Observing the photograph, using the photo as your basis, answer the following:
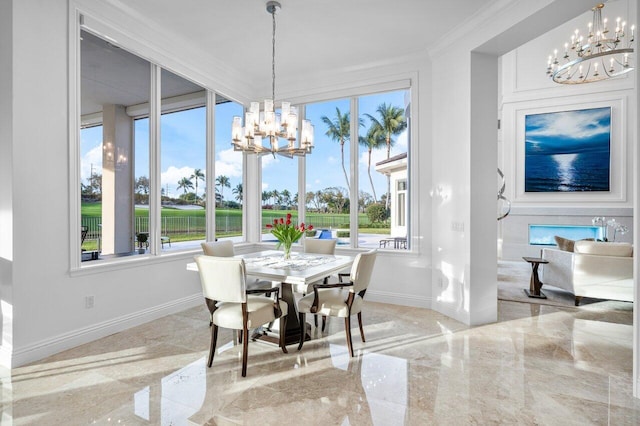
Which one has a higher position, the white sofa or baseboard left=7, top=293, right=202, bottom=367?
the white sofa

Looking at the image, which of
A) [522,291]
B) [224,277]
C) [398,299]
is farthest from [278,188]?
[522,291]

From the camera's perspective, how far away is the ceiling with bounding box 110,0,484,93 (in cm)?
319

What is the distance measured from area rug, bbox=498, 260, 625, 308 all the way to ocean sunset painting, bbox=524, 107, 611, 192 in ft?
7.12

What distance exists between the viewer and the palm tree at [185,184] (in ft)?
13.6

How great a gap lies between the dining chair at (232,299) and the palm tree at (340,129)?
2665 millimetres

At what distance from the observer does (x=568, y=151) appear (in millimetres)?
7250

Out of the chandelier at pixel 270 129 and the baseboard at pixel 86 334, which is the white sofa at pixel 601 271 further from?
the baseboard at pixel 86 334

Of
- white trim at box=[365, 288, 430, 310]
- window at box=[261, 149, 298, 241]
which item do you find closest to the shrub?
white trim at box=[365, 288, 430, 310]

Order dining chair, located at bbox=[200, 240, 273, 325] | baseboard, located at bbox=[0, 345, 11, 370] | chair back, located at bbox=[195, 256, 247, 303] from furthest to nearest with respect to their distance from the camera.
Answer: dining chair, located at bbox=[200, 240, 273, 325] → baseboard, located at bbox=[0, 345, 11, 370] → chair back, located at bbox=[195, 256, 247, 303]

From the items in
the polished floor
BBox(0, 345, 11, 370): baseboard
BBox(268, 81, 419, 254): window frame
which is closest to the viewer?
the polished floor

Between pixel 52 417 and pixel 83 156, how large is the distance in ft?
7.23

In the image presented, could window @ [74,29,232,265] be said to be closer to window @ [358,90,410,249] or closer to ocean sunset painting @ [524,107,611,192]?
window @ [358,90,410,249]

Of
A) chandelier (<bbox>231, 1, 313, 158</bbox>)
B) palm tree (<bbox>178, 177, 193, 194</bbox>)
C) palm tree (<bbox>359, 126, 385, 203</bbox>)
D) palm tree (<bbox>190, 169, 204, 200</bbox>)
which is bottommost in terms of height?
palm tree (<bbox>178, 177, 193, 194</bbox>)

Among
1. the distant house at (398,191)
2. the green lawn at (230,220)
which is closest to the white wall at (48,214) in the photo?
the green lawn at (230,220)
